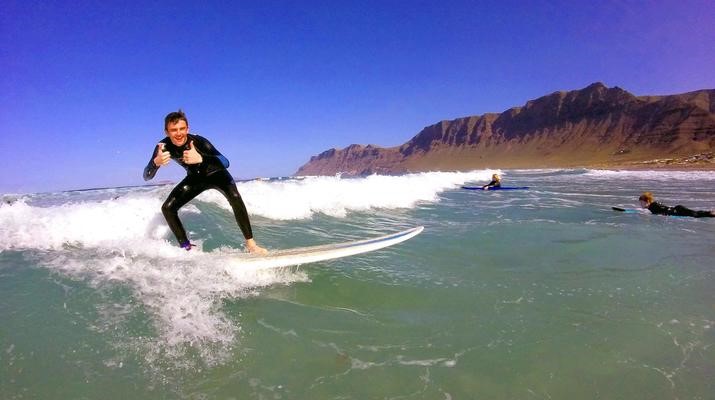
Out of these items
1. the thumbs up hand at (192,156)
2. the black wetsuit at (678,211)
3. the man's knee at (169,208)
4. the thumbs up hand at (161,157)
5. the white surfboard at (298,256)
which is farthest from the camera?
the black wetsuit at (678,211)

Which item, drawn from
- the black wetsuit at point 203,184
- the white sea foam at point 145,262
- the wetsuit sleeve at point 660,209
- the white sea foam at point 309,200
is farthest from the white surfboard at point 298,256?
the wetsuit sleeve at point 660,209

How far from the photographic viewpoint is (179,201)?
5453 mm

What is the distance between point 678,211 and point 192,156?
13.9m

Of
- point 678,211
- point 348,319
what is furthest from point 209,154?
point 678,211

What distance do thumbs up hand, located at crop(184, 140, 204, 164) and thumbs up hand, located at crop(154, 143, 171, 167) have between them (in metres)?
0.23

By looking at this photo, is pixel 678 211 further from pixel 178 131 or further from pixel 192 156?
pixel 178 131

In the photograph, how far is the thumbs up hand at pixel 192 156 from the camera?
507 centimetres

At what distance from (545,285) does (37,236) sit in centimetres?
845

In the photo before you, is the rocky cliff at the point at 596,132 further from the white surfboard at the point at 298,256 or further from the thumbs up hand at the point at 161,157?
the thumbs up hand at the point at 161,157

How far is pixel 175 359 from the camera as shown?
3064 mm

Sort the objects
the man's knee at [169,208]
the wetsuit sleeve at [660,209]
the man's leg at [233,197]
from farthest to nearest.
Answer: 1. the wetsuit sleeve at [660,209]
2. the man's leg at [233,197]
3. the man's knee at [169,208]

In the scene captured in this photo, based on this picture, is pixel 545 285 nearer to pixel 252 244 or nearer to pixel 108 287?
pixel 252 244

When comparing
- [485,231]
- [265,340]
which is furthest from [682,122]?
[265,340]

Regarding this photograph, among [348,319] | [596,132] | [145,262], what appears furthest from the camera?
[596,132]
